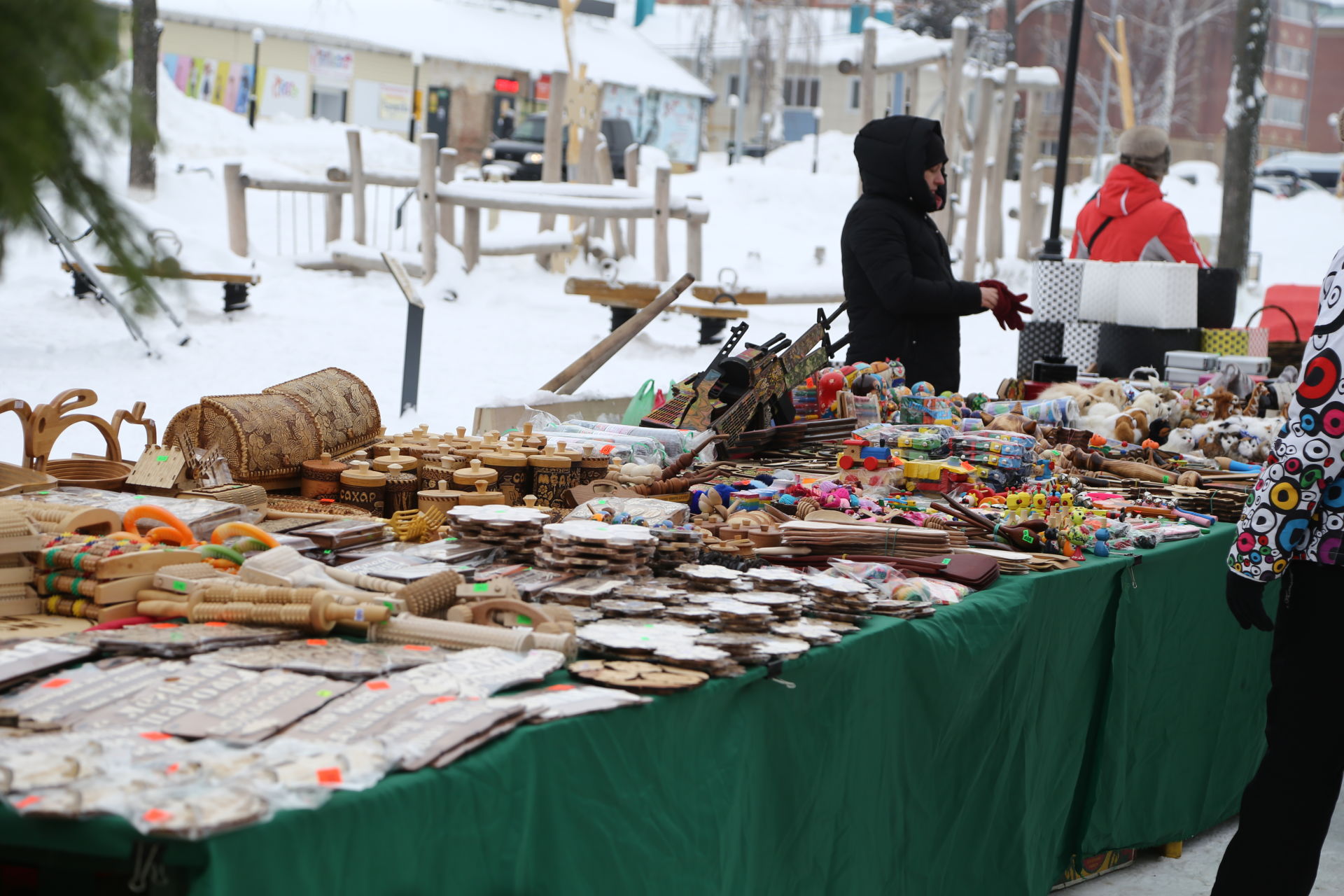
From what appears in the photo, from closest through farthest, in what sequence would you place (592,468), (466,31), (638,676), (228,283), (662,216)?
(638,676) < (592,468) < (228,283) < (662,216) < (466,31)

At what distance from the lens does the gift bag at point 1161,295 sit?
5781 mm

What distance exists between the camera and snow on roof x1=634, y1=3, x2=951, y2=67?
4088 centimetres

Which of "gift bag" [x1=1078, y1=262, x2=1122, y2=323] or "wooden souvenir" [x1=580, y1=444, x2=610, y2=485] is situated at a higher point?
"gift bag" [x1=1078, y1=262, x2=1122, y2=323]

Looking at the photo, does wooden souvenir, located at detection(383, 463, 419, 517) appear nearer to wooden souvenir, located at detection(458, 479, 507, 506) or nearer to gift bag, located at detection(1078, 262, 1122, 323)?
wooden souvenir, located at detection(458, 479, 507, 506)

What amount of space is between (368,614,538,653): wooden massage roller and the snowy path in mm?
2062

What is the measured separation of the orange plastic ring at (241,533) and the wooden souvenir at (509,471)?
75 centimetres

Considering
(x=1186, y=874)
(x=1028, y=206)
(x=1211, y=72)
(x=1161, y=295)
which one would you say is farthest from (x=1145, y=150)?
(x=1211, y=72)

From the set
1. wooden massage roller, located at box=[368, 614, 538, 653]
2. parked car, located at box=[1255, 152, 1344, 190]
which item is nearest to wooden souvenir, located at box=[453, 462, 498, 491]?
wooden massage roller, located at box=[368, 614, 538, 653]

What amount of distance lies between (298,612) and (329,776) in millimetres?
546

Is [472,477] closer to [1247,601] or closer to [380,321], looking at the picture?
[1247,601]

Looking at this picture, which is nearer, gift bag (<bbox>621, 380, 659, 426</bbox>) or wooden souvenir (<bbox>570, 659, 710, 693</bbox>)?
wooden souvenir (<bbox>570, 659, 710, 693</bbox>)

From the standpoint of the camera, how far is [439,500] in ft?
9.34

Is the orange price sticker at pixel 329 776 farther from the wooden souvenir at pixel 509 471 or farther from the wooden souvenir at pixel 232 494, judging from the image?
the wooden souvenir at pixel 509 471

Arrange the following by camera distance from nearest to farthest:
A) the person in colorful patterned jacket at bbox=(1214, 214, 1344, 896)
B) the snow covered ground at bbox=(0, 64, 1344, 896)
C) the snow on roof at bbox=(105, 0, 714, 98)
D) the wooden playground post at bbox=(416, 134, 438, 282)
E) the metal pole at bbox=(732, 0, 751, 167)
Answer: the person in colorful patterned jacket at bbox=(1214, 214, 1344, 896), the snow covered ground at bbox=(0, 64, 1344, 896), the wooden playground post at bbox=(416, 134, 438, 282), the snow on roof at bbox=(105, 0, 714, 98), the metal pole at bbox=(732, 0, 751, 167)
